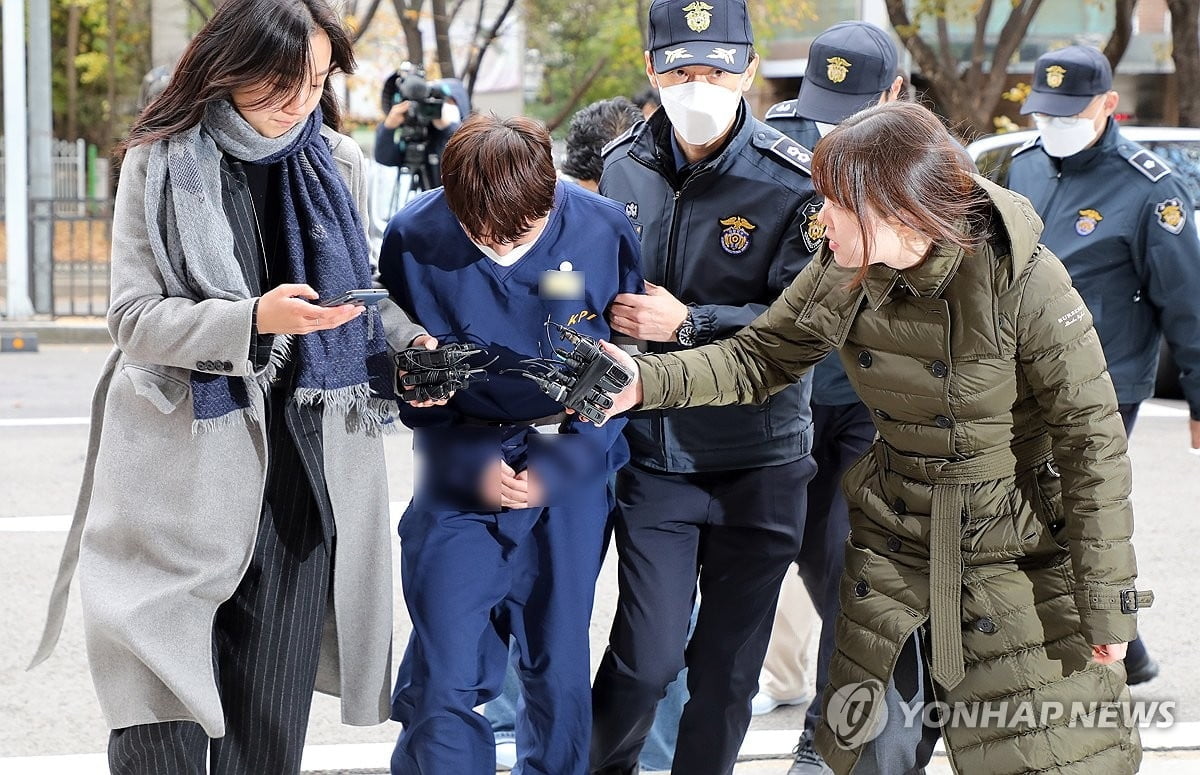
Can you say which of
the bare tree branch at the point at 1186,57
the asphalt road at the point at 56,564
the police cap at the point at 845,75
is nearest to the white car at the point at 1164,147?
the asphalt road at the point at 56,564

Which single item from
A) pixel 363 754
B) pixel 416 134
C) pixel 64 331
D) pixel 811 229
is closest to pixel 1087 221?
pixel 811 229

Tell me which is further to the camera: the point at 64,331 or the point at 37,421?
the point at 64,331

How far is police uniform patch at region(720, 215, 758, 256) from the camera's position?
132 inches

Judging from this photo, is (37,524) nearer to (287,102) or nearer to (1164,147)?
(287,102)

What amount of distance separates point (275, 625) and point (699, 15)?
168 cm

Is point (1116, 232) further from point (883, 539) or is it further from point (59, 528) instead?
point (59, 528)

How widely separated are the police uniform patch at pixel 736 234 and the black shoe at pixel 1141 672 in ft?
7.21

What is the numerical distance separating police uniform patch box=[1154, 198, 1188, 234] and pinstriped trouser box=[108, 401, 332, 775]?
2965 mm

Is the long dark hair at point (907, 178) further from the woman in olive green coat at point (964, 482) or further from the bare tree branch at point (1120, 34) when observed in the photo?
the bare tree branch at point (1120, 34)

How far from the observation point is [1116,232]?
468cm

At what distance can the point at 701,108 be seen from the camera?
11.1 ft

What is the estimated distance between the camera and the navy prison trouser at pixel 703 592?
3.35m

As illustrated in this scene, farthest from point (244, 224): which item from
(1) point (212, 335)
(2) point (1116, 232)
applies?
(2) point (1116, 232)

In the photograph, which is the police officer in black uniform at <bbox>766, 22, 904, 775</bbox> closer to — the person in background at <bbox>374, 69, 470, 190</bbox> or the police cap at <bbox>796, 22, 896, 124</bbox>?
the police cap at <bbox>796, 22, 896, 124</bbox>
